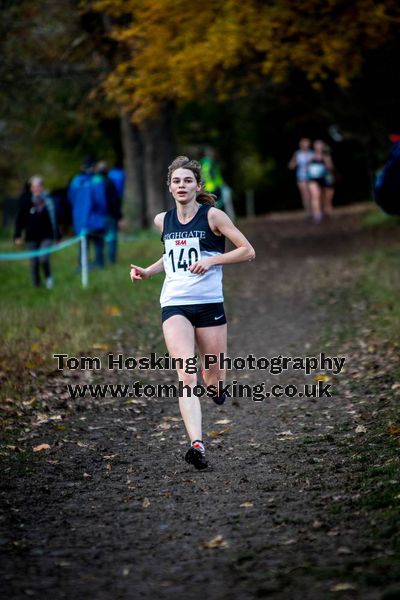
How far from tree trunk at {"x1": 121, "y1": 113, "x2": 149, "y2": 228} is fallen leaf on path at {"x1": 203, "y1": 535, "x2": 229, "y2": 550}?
77.9 ft

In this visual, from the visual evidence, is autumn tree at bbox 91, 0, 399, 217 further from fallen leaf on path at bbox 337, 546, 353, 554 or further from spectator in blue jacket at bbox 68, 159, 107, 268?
fallen leaf on path at bbox 337, 546, 353, 554

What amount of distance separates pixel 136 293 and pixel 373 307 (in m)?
4.17

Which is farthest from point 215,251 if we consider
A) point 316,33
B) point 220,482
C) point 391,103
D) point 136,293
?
point 391,103

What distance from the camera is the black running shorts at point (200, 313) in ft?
24.6

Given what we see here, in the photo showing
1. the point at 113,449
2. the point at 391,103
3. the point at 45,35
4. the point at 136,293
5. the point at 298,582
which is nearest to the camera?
the point at 298,582

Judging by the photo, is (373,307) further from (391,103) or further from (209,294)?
(391,103)

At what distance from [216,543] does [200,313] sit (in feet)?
7.22

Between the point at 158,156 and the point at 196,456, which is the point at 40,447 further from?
the point at 158,156

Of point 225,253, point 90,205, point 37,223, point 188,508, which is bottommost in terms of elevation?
point 188,508

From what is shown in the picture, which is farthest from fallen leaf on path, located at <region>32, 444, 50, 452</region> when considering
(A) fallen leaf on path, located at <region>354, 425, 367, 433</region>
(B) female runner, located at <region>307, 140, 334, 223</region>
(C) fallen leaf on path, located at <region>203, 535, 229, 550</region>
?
(B) female runner, located at <region>307, 140, 334, 223</region>

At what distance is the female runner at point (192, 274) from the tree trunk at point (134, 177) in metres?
21.6

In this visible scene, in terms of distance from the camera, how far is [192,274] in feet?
24.5

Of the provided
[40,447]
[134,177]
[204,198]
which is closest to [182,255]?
[204,198]

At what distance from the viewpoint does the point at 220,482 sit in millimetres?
7086
